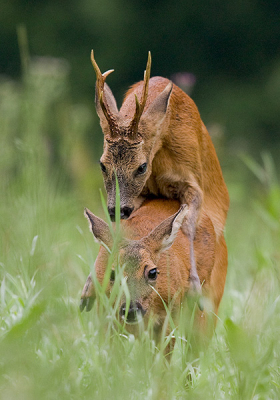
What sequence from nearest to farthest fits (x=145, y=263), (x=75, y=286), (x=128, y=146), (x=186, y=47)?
1. (x=145, y=263)
2. (x=128, y=146)
3. (x=75, y=286)
4. (x=186, y=47)

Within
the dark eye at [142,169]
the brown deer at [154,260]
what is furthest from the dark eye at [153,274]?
the dark eye at [142,169]

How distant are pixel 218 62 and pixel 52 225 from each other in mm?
13068

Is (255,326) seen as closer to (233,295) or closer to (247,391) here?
(247,391)

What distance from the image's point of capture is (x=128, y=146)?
3.99 m

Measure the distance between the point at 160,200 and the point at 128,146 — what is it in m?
0.64

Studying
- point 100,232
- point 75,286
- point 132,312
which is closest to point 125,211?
point 100,232

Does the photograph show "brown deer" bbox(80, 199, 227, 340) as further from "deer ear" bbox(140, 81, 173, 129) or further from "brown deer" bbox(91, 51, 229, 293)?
"deer ear" bbox(140, 81, 173, 129)

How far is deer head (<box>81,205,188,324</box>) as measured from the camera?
3822mm

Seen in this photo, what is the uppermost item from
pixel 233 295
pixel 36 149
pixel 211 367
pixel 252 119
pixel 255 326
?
pixel 36 149

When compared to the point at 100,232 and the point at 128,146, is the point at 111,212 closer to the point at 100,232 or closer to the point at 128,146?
the point at 100,232

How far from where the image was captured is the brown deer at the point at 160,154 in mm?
3943

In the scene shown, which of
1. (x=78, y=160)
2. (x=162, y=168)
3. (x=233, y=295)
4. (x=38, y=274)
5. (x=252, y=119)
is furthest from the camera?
(x=252, y=119)

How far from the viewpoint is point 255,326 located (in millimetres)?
2930

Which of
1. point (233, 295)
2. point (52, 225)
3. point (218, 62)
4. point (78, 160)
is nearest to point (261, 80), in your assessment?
point (218, 62)
